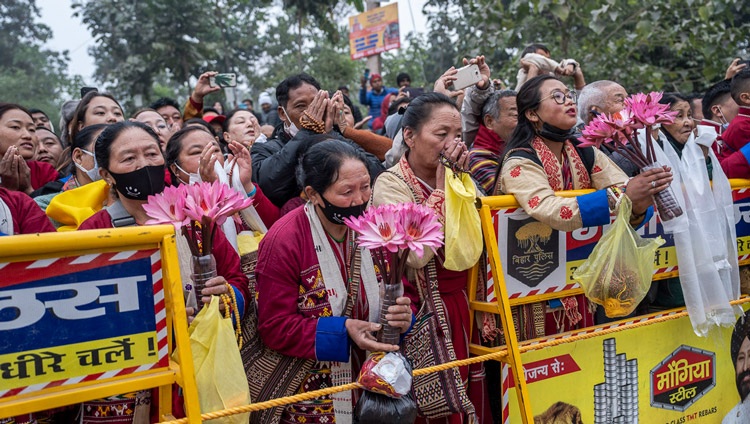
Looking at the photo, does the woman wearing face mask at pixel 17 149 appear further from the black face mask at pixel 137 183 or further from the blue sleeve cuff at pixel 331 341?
the blue sleeve cuff at pixel 331 341

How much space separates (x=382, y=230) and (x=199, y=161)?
1.43 meters

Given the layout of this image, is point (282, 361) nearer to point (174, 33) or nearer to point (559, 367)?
point (559, 367)

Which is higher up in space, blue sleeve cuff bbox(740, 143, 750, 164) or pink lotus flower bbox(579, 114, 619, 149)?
pink lotus flower bbox(579, 114, 619, 149)

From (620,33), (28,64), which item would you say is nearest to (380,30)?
(620,33)

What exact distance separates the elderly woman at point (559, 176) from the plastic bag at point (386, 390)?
3.36ft

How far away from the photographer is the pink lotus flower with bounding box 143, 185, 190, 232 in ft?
7.42

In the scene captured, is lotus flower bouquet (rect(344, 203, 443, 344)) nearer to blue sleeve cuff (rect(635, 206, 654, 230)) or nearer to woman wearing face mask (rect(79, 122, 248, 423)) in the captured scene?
woman wearing face mask (rect(79, 122, 248, 423))

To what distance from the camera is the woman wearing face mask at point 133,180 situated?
265 cm

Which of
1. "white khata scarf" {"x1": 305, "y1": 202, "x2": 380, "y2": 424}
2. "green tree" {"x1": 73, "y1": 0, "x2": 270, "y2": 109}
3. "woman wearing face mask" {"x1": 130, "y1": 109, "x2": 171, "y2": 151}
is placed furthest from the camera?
"green tree" {"x1": 73, "y1": 0, "x2": 270, "y2": 109}

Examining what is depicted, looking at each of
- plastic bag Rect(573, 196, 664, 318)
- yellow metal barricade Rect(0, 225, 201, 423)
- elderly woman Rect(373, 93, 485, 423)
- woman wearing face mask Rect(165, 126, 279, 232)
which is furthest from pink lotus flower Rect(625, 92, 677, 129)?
yellow metal barricade Rect(0, 225, 201, 423)

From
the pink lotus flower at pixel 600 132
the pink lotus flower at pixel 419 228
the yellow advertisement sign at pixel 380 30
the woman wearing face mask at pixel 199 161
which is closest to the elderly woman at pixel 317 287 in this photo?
the pink lotus flower at pixel 419 228

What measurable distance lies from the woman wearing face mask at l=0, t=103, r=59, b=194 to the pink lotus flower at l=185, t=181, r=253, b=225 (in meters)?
1.73

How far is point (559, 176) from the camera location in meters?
3.39

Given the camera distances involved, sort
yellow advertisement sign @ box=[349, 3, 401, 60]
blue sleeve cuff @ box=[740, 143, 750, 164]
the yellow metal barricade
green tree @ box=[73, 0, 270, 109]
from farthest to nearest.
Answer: green tree @ box=[73, 0, 270, 109]
yellow advertisement sign @ box=[349, 3, 401, 60]
blue sleeve cuff @ box=[740, 143, 750, 164]
the yellow metal barricade
